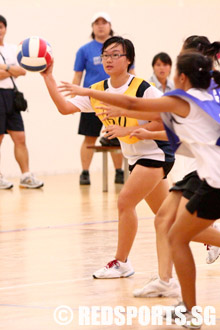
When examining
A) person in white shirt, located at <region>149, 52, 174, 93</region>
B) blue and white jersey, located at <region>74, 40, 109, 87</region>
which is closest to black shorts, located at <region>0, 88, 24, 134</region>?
blue and white jersey, located at <region>74, 40, 109, 87</region>

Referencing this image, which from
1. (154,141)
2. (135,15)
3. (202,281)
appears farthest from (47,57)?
(135,15)

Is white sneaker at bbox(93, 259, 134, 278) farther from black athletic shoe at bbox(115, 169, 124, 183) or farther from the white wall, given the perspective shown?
the white wall

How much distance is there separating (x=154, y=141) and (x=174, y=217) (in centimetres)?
90

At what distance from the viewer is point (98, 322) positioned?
3.82 meters

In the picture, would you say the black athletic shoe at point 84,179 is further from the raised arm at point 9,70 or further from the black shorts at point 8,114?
the raised arm at point 9,70

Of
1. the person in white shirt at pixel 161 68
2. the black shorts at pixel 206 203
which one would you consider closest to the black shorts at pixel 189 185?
the black shorts at pixel 206 203

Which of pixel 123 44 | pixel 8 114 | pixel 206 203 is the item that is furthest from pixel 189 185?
pixel 8 114

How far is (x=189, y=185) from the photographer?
12.7 feet

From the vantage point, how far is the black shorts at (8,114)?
9453 mm

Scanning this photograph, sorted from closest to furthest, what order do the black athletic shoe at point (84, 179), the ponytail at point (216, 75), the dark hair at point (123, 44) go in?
1. the ponytail at point (216, 75)
2. the dark hair at point (123, 44)
3. the black athletic shoe at point (84, 179)

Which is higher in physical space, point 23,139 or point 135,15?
point 135,15

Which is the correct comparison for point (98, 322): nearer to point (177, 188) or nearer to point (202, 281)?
point (177, 188)

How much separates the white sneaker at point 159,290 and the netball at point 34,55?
1.42m

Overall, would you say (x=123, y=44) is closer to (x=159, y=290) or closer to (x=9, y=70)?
(x=159, y=290)
